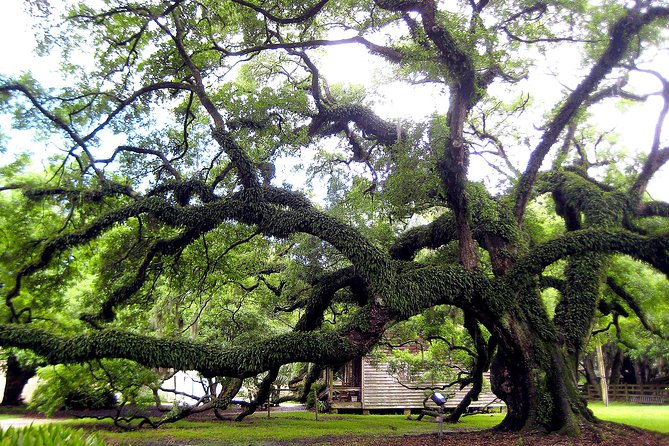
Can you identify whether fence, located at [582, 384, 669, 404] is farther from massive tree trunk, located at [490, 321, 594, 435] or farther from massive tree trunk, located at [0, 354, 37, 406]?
massive tree trunk, located at [0, 354, 37, 406]

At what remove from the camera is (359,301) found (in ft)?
41.1

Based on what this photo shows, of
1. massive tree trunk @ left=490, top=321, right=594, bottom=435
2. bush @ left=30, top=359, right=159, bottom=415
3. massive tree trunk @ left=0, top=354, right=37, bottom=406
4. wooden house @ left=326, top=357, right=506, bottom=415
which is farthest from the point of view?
massive tree trunk @ left=0, top=354, right=37, bottom=406

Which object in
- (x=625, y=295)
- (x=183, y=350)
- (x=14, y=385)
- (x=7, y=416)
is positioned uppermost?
(x=625, y=295)

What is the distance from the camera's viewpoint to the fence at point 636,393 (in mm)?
26450

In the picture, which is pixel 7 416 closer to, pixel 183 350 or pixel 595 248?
pixel 183 350

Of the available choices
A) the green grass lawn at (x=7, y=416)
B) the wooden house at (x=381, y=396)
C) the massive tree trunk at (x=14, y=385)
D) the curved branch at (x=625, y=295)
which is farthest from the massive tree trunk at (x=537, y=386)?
the massive tree trunk at (x=14, y=385)

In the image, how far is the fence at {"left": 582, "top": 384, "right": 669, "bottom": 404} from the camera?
26.5m

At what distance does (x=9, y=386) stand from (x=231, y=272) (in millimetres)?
18312

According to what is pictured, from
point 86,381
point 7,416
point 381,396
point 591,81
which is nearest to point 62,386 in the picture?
point 86,381

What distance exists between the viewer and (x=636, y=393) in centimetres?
2888

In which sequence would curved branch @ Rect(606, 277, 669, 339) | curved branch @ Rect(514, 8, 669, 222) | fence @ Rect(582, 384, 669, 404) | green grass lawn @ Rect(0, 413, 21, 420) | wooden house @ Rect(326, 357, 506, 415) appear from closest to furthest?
curved branch @ Rect(514, 8, 669, 222), curved branch @ Rect(606, 277, 669, 339), green grass lawn @ Rect(0, 413, 21, 420), wooden house @ Rect(326, 357, 506, 415), fence @ Rect(582, 384, 669, 404)

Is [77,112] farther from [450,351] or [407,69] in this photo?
[450,351]

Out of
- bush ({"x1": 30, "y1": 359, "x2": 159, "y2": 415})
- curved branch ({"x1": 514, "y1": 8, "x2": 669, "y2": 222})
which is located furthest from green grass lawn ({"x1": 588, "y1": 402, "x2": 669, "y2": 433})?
bush ({"x1": 30, "y1": 359, "x2": 159, "y2": 415})

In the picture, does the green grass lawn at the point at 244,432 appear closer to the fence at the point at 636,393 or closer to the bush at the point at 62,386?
the bush at the point at 62,386
